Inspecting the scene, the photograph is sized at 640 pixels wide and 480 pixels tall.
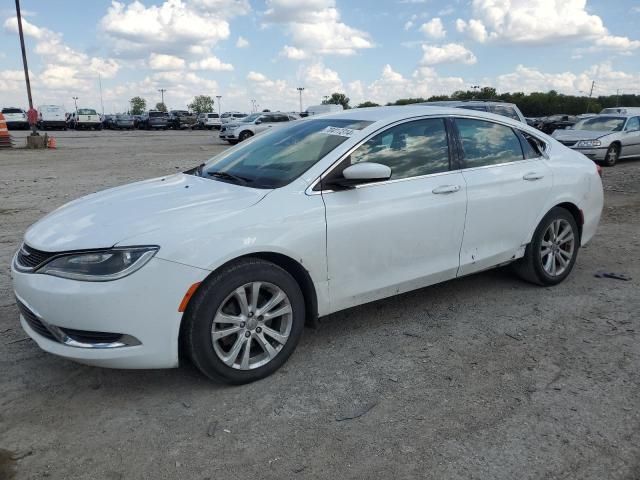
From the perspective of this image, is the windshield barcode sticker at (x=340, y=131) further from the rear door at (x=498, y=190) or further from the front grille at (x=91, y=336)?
the front grille at (x=91, y=336)

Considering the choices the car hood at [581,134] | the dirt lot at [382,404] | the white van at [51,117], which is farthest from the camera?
the white van at [51,117]

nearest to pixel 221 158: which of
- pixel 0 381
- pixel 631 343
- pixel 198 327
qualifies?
pixel 198 327

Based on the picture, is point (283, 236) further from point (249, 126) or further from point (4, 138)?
point (249, 126)

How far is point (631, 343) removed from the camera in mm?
3713

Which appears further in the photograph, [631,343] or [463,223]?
[463,223]

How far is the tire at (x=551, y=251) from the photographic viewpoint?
4.62 m

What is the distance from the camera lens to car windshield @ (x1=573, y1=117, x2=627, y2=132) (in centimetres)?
1545

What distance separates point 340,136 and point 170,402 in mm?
2036

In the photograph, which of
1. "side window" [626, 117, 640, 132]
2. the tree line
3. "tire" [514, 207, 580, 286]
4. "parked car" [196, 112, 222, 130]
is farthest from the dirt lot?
the tree line

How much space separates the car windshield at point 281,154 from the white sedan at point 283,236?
Answer: 17mm

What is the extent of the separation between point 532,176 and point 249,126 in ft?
76.7

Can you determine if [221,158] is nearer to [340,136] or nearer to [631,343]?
[340,136]

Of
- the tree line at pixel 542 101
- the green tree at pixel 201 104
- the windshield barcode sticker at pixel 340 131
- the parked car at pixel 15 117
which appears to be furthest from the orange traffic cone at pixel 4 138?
the green tree at pixel 201 104

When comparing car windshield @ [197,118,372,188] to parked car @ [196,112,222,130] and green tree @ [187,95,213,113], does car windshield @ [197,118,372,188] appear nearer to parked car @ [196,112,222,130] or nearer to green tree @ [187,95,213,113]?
parked car @ [196,112,222,130]
